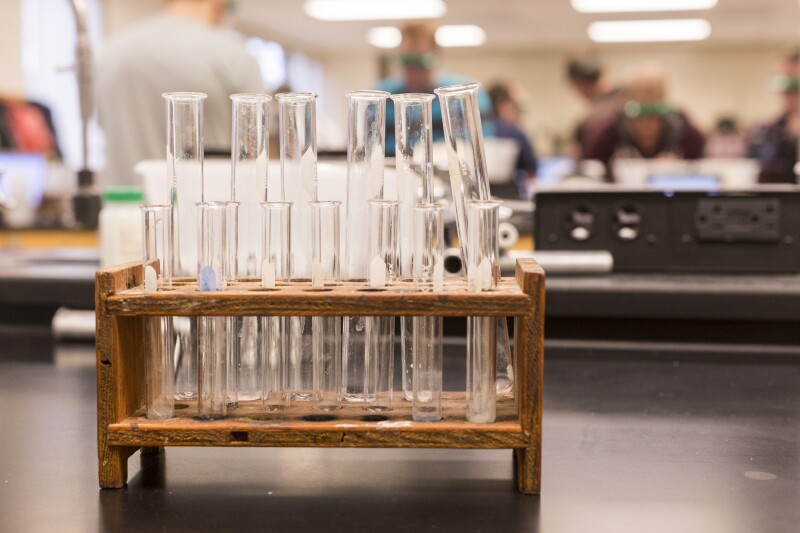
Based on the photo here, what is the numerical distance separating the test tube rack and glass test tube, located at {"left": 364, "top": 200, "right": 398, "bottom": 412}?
0.05 meters

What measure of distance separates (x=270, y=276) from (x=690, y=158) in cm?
435

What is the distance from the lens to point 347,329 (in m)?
0.81

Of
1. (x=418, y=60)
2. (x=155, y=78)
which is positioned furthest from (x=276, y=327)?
(x=418, y=60)

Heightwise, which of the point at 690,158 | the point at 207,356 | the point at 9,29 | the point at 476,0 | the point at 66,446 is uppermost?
the point at 476,0

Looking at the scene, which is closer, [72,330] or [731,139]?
[72,330]

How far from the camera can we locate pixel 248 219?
35.4 inches

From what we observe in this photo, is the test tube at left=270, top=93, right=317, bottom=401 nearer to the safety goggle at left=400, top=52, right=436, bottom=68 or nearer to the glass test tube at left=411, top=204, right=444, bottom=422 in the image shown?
the glass test tube at left=411, top=204, right=444, bottom=422

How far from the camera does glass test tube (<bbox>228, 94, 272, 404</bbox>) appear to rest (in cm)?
81

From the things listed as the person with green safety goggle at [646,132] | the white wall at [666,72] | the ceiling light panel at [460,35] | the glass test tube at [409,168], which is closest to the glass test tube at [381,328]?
the glass test tube at [409,168]

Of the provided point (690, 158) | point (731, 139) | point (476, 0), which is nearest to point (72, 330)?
point (690, 158)

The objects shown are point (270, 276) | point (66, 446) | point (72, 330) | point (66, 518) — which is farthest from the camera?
point (72, 330)

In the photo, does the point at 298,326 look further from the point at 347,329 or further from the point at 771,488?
the point at 771,488

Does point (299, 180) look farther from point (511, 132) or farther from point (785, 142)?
point (785, 142)

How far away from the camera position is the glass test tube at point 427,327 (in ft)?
2.52
